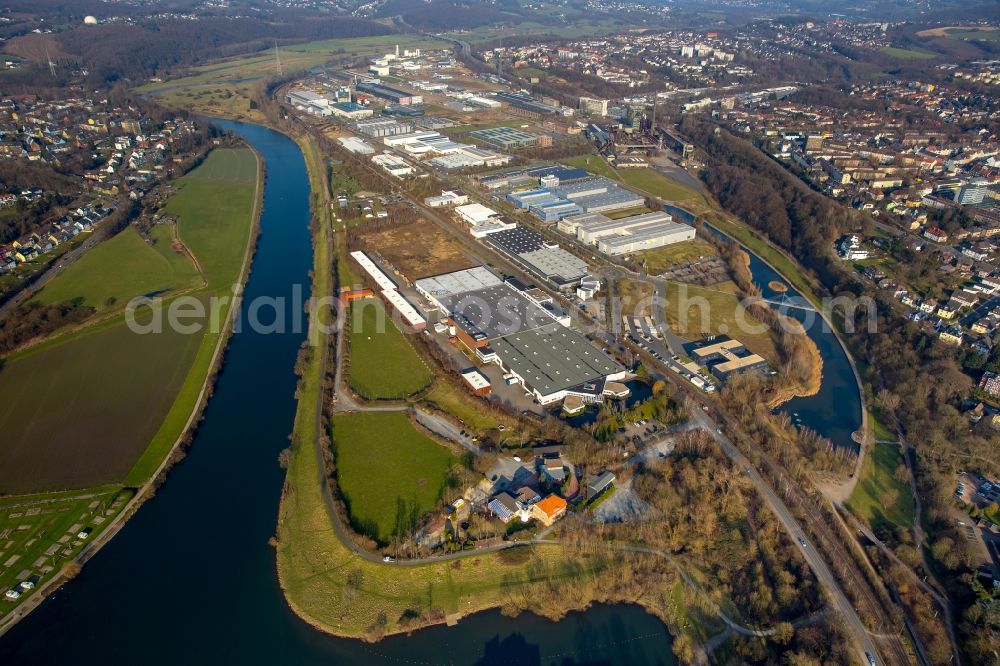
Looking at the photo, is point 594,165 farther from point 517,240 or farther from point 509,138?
point 517,240

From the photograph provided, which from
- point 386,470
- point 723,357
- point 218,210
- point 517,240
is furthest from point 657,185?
point 386,470

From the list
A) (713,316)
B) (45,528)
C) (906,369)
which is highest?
(906,369)

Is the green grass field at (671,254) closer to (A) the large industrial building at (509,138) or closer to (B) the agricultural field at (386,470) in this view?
Result: (B) the agricultural field at (386,470)

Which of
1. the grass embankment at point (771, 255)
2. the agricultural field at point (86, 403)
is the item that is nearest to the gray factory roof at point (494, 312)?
the agricultural field at point (86, 403)

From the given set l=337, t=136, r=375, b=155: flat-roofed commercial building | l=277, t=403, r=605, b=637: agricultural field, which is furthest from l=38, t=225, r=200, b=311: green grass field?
l=337, t=136, r=375, b=155: flat-roofed commercial building

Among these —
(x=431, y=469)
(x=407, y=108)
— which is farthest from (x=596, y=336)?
(x=407, y=108)

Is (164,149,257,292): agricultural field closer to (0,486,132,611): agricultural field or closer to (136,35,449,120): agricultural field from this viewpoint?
(0,486,132,611): agricultural field

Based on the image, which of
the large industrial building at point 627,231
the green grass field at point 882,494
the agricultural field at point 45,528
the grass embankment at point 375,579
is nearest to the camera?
the grass embankment at point 375,579
